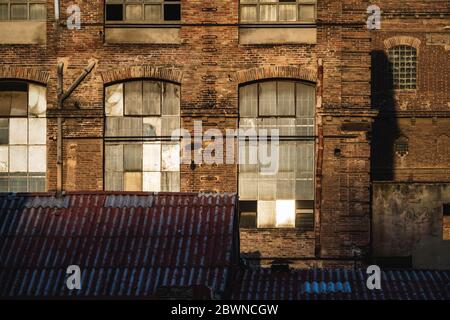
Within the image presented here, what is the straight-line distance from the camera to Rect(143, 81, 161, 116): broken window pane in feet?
80.5

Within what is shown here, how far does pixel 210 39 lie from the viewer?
24562mm

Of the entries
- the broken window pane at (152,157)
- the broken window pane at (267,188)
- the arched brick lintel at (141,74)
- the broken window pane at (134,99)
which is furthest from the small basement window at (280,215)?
the arched brick lintel at (141,74)

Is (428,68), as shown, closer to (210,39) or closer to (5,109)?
(210,39)

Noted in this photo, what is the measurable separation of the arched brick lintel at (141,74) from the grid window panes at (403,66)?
10.7 m

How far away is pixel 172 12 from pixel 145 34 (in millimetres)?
917

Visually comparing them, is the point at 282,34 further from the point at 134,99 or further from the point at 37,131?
the point at 37,131

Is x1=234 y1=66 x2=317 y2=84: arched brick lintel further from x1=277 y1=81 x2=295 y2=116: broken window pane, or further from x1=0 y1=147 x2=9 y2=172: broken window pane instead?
x1=0 y1=147 x2=9 y2=172: broken window pane

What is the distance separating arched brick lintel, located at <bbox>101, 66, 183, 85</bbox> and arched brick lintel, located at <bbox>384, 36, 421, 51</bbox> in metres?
10.7

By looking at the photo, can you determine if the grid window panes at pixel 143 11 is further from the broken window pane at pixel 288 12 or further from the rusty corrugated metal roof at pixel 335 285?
the rusty corrugated metal roof at pixel 335 285

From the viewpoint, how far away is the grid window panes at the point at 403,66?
32.3m

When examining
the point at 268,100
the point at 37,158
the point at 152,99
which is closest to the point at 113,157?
the point at 152,99

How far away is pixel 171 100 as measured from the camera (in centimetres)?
2458

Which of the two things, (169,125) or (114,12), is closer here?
(169,125)

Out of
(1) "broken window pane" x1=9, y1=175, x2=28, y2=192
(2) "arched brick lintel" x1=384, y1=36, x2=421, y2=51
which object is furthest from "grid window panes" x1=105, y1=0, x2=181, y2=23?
(2) "arched brick lintel" x1=384, y1=36, x2=421, y2=51
